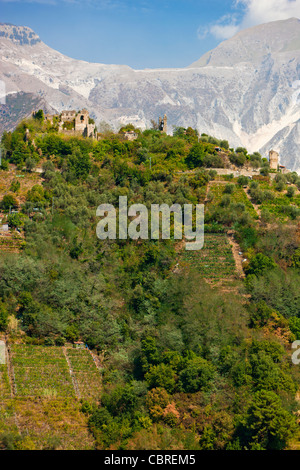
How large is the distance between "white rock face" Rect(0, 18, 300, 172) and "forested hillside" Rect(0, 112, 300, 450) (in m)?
50.5

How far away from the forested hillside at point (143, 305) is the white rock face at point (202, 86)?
1987 inches

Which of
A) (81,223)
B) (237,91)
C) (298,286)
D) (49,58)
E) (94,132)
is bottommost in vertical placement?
(298,286)

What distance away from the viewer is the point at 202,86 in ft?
367

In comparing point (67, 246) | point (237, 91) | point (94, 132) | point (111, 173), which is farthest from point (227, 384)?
point (237, 91)

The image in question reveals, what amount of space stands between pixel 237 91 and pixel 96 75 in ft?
103

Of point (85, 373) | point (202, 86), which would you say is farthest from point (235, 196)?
point (202, 86)

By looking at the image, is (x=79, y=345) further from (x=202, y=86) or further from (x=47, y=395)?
(x=202, y=86)

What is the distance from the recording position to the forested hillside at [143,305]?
2581cm

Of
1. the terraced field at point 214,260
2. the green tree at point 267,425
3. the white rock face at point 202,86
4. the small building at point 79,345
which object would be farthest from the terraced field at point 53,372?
the white rock face at point 202,86

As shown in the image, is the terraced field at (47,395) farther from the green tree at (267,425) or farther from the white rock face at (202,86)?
the white rock face at (202,86)

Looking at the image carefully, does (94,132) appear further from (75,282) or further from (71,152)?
(75,282)

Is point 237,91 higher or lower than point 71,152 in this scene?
higher

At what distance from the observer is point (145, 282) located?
36.5 m

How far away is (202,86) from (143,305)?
84298 millimetres
